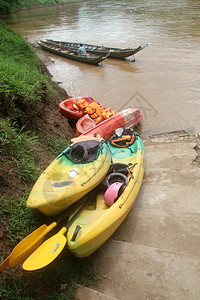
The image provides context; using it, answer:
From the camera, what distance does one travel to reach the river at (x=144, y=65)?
7.91m

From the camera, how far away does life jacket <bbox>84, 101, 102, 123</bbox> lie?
238 inches

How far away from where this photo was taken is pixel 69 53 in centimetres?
1334

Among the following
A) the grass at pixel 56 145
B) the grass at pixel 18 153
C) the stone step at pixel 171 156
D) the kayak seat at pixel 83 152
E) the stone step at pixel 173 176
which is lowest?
the stone step at pixel 171 156

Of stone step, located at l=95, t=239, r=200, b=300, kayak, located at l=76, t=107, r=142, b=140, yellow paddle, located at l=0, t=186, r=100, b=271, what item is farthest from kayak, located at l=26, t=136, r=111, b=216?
kayak, located at l=76, t=107, r=142, b=140

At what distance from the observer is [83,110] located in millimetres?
6203

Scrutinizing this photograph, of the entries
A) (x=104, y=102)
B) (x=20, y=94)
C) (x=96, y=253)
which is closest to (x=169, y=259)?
(x=96, y=253)

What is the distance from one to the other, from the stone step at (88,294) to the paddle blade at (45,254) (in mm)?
425

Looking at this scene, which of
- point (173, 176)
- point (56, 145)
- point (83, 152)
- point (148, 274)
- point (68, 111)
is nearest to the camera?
point (148, 274)

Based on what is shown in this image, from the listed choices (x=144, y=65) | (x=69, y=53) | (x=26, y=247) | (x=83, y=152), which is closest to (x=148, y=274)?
(x=26, y=247)

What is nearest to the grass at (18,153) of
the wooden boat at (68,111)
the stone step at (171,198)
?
the stone step at (171,198)

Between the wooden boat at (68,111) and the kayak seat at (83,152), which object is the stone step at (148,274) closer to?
the kayak seat at (83,152)

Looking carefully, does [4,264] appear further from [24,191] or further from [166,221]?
[166,221]

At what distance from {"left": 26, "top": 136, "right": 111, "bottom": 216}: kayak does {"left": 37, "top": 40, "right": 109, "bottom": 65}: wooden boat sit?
932cm

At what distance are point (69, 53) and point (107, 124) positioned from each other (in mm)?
9655
